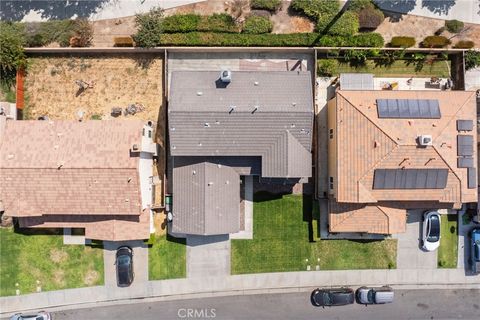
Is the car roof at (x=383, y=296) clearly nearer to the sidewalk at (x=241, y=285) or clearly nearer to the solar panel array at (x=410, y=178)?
the sidewalk at (x=241, y=285)

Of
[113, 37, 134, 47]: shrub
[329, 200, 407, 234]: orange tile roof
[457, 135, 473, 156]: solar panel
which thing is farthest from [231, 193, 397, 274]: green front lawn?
[113, 37, 134, 47]: shrub

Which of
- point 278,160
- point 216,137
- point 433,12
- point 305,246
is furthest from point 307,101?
point 433,12

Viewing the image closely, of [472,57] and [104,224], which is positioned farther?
[472,57]

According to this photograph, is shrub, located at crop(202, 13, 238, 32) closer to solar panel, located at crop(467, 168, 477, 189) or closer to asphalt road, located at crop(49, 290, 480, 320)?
solar panel, located at crop(467, 168, 477, 189)


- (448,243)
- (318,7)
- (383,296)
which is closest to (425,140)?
(448,243)

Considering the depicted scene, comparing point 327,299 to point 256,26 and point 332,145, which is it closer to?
point 332,145
